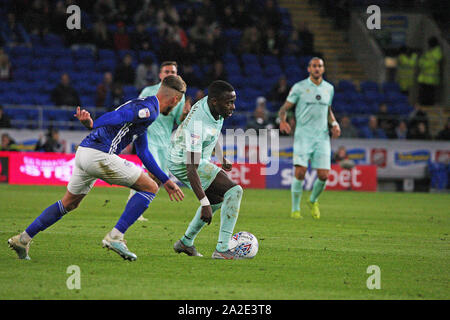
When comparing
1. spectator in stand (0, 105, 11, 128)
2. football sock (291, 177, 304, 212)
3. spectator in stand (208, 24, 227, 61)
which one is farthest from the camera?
spectator in stand (208, 24, 227, 61)

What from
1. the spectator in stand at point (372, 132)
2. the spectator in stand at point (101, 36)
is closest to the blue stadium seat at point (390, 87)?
the spectator in stand at point (372, 132)

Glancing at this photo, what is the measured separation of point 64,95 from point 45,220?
16.1 metres

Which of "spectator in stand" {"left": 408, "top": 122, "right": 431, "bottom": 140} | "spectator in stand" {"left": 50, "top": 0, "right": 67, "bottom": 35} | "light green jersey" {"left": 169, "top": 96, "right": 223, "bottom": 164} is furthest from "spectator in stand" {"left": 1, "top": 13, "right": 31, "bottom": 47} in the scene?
"light green jersey" {"left": 169, "top": 96, "right": 223, "bottom": 164}

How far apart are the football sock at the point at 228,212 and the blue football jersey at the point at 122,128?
48.0 inches

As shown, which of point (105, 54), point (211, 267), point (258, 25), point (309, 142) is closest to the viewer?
point (211, 267)

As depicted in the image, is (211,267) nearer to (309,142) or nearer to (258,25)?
(309,142)

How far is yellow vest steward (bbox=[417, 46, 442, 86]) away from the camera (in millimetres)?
29469

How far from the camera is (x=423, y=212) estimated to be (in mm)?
16000

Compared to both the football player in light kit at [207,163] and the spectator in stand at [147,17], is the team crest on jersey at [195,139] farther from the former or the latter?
the spectator in stand at [147,17]

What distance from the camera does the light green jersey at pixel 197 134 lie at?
7816mm

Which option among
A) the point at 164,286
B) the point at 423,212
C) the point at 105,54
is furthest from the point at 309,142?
the point at 105,54

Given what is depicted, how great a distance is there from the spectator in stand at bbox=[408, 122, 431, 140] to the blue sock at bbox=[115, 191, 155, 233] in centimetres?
1912

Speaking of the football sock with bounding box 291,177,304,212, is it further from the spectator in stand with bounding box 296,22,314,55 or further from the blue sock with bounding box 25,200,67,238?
the spectator in stand with bounding box 296,22,314,55
